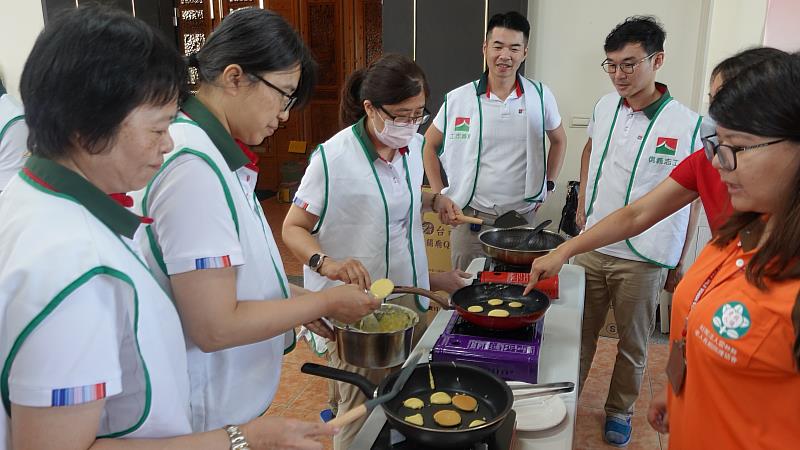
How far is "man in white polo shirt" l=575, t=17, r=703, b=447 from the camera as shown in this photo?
258cm

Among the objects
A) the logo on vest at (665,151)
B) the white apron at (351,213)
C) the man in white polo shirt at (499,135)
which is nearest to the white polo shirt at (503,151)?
the man in white polo shirt at (499,135)

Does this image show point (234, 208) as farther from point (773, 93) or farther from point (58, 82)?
point (773, 93)

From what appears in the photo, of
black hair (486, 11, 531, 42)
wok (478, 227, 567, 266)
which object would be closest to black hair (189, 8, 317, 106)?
wok (478, 227, 567, 266)

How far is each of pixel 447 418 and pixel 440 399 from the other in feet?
0.29

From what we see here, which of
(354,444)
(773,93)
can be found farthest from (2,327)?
(773,93)

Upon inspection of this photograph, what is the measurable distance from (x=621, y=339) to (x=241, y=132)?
2.16 metres

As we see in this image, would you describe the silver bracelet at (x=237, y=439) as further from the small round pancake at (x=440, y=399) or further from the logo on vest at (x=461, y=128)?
the logo on vest at (x=461, y=128)

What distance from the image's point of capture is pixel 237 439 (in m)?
0.97

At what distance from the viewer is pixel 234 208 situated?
1180 mm

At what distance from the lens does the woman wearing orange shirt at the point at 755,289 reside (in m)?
1.11

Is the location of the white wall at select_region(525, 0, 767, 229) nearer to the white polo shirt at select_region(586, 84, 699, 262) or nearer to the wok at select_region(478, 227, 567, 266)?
the white polo shirt at select_region(586, 84, 699, 262)

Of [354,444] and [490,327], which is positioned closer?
[354,444]

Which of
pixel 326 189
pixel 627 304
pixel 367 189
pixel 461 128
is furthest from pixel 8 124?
pixel 627 304

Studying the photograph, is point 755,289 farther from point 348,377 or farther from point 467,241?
point 467,241
